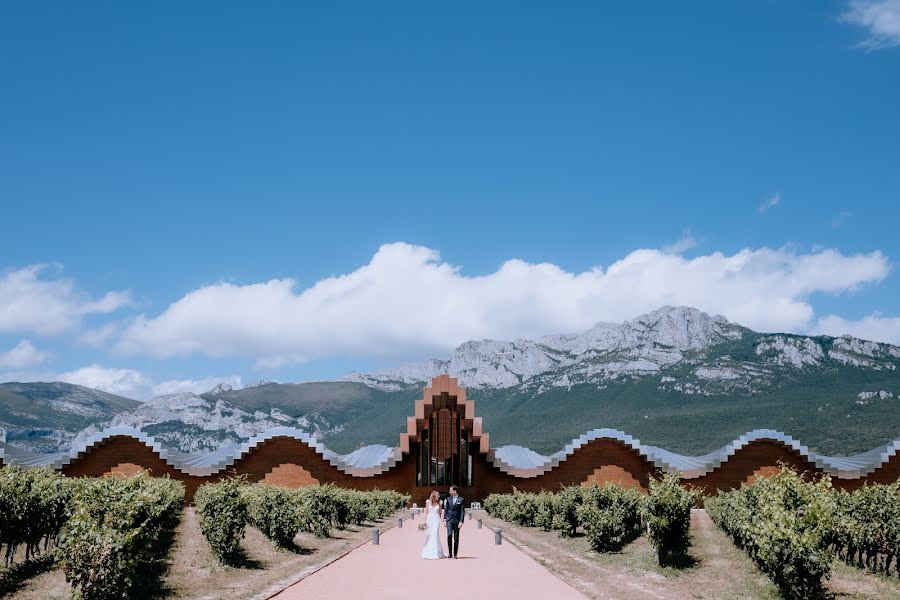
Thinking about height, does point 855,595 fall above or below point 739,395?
below

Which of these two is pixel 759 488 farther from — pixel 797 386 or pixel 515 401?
pixel 515 401

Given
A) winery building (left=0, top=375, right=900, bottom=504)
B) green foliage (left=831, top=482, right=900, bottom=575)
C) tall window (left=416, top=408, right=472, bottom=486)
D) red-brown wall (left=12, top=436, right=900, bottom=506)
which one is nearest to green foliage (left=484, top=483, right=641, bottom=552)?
green foliage (left=831, top=482, right=900, bottom=575)

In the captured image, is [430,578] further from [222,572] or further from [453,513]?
[222,572]

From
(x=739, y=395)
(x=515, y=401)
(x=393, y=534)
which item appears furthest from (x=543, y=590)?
(x=515, y=401)

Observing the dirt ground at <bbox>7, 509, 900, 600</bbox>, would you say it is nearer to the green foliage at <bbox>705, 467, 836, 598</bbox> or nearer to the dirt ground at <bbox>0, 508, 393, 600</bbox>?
the dirt ground at <bbox>0, 508, 393, 600</bbox>

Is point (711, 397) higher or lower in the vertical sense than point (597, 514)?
higher

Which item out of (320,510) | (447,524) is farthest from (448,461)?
(447,524)

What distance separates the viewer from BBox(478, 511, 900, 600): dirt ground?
50.2ft

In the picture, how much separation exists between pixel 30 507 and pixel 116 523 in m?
5.24

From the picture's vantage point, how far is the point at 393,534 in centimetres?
2880

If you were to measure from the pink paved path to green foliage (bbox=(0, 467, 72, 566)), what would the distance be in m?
6.56

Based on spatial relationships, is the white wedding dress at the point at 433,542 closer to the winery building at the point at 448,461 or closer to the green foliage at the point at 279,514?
the green foliage at the point at 279,514

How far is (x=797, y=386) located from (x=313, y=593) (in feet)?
513

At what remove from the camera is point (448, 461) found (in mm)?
51781
